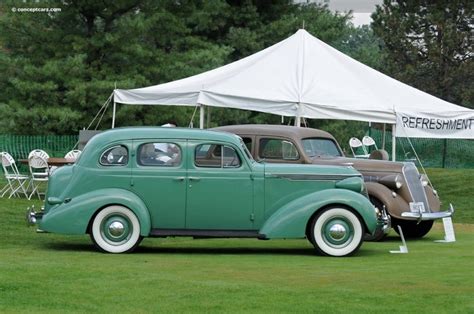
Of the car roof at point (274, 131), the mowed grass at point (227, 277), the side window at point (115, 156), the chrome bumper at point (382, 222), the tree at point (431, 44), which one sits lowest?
the mowed grass at point (227, 277)

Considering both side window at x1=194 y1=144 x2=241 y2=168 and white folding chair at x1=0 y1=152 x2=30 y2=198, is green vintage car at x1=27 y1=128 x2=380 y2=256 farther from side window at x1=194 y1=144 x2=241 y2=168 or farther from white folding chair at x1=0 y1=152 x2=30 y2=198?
white folding chair at x1=0 y1=152 x2=30 y2=198

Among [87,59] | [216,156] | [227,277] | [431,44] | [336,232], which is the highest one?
[431,44]

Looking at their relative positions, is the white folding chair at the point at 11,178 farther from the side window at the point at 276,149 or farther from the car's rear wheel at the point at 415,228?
the car's rear wheel at the point at 415,228

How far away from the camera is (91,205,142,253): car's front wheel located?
41.6 feet

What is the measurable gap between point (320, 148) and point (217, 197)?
154 inches

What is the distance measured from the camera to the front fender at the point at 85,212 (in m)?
12.6

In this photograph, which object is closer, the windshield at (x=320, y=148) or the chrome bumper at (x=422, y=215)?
the chrome bumper at (x=422, y=215)

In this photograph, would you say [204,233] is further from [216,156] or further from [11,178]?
[11,178]

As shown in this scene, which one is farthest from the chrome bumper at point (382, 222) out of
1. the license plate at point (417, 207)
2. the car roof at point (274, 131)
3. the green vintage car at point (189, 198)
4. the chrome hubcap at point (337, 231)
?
the car roof at point (274, 131)

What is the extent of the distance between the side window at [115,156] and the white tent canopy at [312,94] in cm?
834

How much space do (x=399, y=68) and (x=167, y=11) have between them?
61.5 feet

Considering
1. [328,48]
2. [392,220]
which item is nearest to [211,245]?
[392,220]

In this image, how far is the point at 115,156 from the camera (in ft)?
42.8

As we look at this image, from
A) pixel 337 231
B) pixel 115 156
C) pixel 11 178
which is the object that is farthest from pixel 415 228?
pixel 11 178
